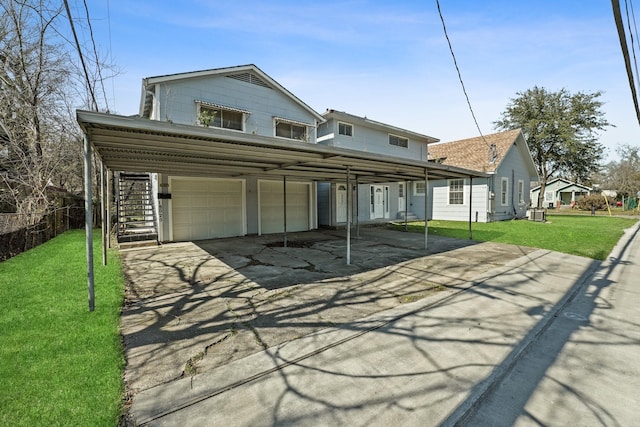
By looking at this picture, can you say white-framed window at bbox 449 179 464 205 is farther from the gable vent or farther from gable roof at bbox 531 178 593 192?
gable roof at bbox 531 178 593 192

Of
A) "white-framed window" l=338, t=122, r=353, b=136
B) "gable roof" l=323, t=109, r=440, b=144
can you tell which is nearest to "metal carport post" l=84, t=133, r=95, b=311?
"gable roof" l=323, t=109, r=440, b=144

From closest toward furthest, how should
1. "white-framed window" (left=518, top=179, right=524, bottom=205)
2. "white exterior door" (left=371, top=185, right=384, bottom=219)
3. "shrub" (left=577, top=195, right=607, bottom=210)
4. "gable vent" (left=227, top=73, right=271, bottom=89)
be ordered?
"gable vent" (left=227, top=73, right=271, bottom=89)
"white exterior door" (left=371, top=185, right=384, bottom=219)
"white-framed window" (left=518, top=179, right=524, bottom=205)
"shrub" (left=577, top=195, right=607, bottom=210)

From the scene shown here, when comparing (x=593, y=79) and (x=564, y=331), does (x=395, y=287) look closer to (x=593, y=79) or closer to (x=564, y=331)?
(x=564, y=331)

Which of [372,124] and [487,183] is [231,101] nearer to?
[372,124]

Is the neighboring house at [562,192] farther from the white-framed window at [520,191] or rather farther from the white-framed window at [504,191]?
the white-framed window at [504,191]

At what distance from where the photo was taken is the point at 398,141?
647 inches

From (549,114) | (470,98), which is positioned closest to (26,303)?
(470,98)

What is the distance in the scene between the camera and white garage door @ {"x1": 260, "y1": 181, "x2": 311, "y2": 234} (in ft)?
38.2

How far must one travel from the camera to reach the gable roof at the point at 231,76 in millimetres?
8828

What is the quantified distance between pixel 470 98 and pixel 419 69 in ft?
4.63

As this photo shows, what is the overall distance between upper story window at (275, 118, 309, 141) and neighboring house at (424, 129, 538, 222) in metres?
8.96

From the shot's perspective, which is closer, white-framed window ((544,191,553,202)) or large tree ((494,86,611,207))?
large tree ((494,86,611,207))

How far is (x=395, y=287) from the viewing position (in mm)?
5031

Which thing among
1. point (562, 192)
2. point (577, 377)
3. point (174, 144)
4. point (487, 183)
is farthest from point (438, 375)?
point (562, 192)
